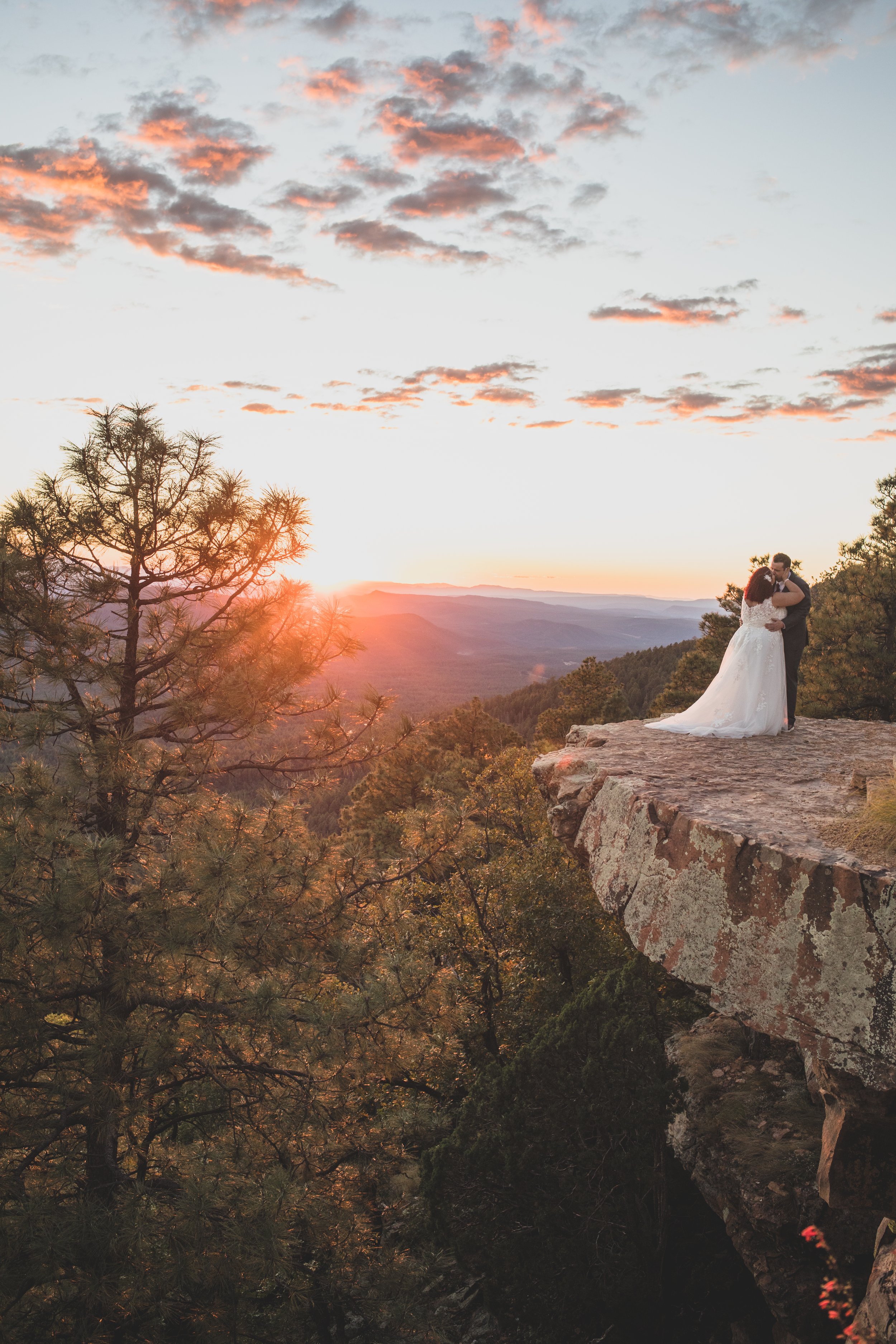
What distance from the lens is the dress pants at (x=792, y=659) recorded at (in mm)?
8383

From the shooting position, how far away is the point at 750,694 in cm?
808

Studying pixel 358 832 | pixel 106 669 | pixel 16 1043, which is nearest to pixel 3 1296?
pixel 16 1043

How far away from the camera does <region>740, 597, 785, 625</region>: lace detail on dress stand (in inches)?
330

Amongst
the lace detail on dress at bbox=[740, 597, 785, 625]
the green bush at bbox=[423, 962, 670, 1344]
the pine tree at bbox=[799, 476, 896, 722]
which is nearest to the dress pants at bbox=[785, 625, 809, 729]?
the lace detail on dress at bbox=[740, 597, 785, 625]

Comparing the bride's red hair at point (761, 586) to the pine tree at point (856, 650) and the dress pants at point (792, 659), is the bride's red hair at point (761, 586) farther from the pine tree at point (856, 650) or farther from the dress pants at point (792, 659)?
the pine tree at point (856, 650)

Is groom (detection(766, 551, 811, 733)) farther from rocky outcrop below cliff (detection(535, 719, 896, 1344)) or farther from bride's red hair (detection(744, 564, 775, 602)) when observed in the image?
rocky outcrop below cliff (detection(535, 719, 896, 1344))

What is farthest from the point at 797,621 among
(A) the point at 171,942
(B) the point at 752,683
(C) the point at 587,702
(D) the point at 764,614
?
(C) the point at 587,702

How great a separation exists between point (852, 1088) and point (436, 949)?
21.5 ft

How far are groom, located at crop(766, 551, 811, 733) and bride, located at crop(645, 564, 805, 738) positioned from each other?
0.05 m

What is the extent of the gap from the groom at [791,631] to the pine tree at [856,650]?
21.8ft

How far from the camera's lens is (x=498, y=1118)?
7.46 meters

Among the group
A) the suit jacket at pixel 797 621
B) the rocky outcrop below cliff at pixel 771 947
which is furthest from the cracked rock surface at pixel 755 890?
Result: the suit jacket at pixel 797 621

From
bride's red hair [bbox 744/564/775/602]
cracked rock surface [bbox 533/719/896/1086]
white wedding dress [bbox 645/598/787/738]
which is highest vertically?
bride's red hair [bbox 744/564/775/602]

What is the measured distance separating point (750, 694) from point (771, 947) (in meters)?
4.62
